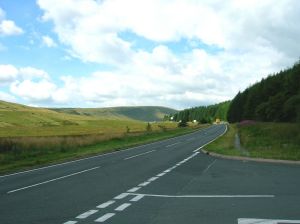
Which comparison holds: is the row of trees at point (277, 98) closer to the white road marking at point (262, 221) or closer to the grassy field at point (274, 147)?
the grassy field at point (274, 147)

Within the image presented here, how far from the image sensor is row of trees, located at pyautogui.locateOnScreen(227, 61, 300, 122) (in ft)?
240

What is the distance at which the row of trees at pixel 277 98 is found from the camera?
73281mm

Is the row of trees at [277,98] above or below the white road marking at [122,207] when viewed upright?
above

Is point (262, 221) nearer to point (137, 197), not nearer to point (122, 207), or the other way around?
point (122, 207)

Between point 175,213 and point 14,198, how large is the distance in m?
4.70

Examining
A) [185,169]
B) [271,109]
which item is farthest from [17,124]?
[185,169]

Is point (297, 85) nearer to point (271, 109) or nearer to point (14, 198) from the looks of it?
point (271, 109)

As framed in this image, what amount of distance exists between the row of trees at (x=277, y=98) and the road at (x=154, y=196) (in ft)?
136

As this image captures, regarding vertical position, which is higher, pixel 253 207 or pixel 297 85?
pixel 297 85

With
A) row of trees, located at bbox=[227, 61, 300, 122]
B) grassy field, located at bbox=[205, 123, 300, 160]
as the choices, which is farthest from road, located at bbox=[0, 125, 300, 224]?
row of trees, located at bbox=[227, 61, 300, 122]

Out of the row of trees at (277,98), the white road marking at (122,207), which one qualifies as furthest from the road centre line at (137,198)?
the row of trees at (277,98)

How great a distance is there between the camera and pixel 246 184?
14.3 metres

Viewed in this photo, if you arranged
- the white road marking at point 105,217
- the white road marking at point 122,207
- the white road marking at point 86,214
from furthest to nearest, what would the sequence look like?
the white road marking at point 122,207 < the white road marking at point 86,214 < the white road marking at point 105,217

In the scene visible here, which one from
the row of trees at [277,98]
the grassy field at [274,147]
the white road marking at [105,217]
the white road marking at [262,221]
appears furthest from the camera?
the row of trees at [277,98]
